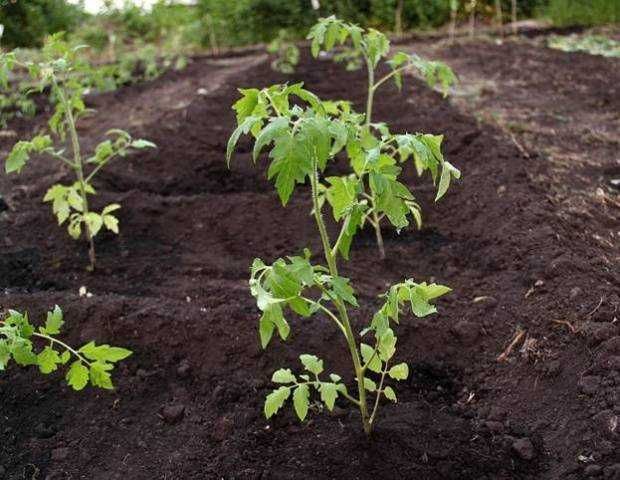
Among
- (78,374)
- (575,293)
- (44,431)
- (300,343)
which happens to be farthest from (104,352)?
(575,293)

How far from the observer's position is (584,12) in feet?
32.0

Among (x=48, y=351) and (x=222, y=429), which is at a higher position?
(x=48, y=351)

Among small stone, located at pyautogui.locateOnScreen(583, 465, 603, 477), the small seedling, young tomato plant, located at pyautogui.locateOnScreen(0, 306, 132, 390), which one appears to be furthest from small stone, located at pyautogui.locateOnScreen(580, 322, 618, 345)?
the small seedling

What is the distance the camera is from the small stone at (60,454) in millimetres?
2814

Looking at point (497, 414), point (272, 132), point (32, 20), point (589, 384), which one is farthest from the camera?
point (32, 20)

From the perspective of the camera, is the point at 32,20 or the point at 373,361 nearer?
the point at 373,361

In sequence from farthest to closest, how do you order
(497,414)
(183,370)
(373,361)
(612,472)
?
(183,370)
(497,414)
(373,361)
(612,472)

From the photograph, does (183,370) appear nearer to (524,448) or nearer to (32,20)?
(524,448)

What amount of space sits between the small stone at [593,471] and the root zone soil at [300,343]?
0.03 m

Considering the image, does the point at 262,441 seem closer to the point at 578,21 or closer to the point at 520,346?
the point at 520,346

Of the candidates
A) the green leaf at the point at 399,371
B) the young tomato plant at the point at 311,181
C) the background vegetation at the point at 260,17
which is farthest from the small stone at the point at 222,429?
the background vegetation at the point at 260,17

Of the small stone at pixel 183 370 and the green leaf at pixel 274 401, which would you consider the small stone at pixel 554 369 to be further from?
the small stone at pixel 183 370

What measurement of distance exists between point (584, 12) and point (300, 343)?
8114 mm

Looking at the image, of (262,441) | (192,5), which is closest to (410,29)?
(192,5)
